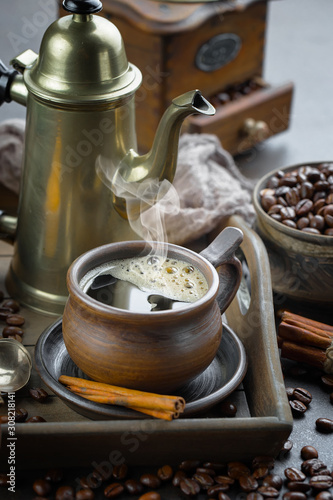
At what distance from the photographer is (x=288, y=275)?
1.26 metres

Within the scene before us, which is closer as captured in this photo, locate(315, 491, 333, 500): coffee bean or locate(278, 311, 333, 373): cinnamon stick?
locate(315, 491, 333, 500): coffee bean

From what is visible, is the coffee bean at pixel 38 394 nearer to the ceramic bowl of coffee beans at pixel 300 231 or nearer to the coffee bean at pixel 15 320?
A: the coffee bean at pixel 15 320

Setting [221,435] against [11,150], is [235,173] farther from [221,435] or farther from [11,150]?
[221,435]

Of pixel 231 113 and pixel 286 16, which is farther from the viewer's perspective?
pixel 286 16

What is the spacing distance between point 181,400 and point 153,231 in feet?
1.96

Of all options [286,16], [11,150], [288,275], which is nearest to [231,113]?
[11,150]

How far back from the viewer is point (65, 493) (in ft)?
2.82

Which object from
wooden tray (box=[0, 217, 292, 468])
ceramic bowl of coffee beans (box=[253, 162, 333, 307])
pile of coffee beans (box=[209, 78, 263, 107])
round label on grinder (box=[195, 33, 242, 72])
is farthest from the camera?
pile of coffee beans (box=[209, 78, 263, 107])

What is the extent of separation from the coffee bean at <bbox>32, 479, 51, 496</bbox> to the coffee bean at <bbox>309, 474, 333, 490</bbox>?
0.36m

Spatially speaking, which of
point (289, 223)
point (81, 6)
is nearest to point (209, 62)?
point (289, 223)

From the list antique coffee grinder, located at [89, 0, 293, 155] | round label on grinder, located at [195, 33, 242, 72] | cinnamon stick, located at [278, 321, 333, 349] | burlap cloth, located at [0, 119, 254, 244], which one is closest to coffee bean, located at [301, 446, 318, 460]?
cinnamon stick, located at [278, 321, 333, 349]

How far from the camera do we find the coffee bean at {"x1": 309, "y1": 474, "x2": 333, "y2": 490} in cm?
89

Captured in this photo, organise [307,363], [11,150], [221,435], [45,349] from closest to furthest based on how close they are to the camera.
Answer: [221,435] < [45,349] < [307,363] < [11,150]

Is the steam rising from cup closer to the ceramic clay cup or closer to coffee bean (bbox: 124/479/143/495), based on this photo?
the ceramic clay cup
